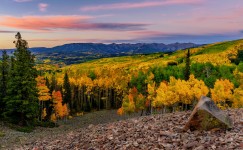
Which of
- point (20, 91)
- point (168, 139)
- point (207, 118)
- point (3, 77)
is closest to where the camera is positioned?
point (168, 139)

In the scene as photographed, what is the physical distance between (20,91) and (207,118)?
56.2m

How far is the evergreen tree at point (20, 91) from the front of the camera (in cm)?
6862

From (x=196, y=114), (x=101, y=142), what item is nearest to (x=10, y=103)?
(x=101, y=142)

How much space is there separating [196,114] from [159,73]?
145314mm

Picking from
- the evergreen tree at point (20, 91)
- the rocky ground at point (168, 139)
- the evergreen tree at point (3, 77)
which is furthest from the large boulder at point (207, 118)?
the evergreen tree at point (3, 77)

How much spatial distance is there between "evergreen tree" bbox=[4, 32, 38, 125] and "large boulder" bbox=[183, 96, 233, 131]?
178 ft

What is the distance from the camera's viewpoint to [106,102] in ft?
488

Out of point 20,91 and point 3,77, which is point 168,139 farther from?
point 3,77

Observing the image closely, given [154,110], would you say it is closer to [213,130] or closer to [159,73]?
[159,73]

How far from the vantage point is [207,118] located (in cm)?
2058

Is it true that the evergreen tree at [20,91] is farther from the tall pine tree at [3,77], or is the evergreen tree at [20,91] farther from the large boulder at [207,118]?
the large boulder at [207,118]

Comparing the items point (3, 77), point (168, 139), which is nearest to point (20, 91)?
point (3, 77)

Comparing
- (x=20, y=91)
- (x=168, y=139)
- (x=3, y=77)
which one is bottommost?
(x=20, y=91)

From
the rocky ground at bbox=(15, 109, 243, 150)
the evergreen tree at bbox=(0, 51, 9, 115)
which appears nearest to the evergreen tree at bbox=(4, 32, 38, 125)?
the evergreen tree at bbox=(0, 51, 9, 115)
